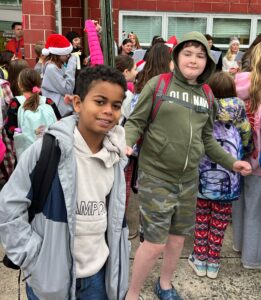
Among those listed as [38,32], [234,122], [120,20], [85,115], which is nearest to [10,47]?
[38,32]

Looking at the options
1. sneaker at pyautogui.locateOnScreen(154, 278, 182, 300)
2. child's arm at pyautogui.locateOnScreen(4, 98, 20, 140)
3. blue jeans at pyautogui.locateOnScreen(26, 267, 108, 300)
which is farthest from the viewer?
child's arm at pyautogui.locateOnScreen(4, 98, 20, 140)

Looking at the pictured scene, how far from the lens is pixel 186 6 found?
341 inches

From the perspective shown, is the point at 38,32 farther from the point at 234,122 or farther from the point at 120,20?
the point at 234,122

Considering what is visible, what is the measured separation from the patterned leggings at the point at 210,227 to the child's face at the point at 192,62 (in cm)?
110

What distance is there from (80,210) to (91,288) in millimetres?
419

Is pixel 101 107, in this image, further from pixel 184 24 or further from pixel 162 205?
pixel 184 24

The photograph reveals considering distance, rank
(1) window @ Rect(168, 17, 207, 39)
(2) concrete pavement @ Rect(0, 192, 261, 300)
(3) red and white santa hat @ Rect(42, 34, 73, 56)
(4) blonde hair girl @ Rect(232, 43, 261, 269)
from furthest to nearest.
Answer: (1) window @ Rect(168, 17, 207, 39)
(3) red and white santa hat @ Rect(42, 34, 73, 56)
(4) blonde hair girl @ Rect(232, 43, 261, 269)
(2) concrete pavement @ Rect(0, 192, 261, 300)

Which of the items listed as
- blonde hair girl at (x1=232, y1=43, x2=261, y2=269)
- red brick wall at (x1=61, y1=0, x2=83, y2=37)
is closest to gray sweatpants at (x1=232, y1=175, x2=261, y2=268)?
blonde hair girl at (x1=232, y1=43, x2=261, y2=269)

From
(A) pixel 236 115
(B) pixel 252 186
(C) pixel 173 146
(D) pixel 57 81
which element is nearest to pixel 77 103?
(C) pixel 173 146

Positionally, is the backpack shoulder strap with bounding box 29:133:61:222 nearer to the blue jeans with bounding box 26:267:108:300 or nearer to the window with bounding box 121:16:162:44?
the blue jeans with bounding box 26:267:108:300

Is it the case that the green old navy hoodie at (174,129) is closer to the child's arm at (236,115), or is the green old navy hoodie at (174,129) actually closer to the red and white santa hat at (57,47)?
the child's arm at (236,115)

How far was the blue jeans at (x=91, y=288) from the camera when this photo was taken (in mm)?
1755

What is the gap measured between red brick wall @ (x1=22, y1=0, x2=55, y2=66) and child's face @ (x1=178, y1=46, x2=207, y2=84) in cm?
481

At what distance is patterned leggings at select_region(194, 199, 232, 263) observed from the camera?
9.48 feet
